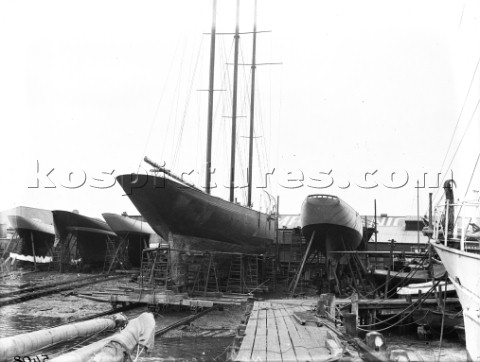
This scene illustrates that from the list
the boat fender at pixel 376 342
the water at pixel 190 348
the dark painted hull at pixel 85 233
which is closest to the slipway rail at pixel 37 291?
the dark painted hull at pixel 85 233

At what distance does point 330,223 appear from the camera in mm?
15539

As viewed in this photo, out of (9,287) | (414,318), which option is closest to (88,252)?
(9,287)

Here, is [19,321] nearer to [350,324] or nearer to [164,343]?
[164,343]

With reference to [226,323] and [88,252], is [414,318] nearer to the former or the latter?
[226,323]

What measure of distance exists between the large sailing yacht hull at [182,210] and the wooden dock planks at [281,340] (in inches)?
269

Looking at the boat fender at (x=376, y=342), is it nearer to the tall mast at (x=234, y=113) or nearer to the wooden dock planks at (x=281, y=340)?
the wooden dock planks at (x=281, y=340)

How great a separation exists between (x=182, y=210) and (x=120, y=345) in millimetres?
10100

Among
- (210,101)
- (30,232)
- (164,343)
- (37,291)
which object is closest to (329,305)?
(164,343)

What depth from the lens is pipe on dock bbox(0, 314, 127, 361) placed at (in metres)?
6.12

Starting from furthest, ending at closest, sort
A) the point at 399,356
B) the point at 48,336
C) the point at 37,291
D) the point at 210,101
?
the point at 210,101
the point at 37,291
the point at 48,336
the point at 399,356

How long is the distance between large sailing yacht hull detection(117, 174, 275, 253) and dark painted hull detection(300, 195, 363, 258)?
2.77 m

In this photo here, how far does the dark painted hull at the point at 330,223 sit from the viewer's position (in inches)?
604

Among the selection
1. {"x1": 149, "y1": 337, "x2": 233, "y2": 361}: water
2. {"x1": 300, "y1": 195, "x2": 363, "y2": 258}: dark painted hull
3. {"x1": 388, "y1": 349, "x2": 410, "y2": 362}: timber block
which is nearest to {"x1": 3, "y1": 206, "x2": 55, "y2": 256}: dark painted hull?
{"x1": 300, "y1": 195, "x2": 363, "y2": 258}: dark painted hull

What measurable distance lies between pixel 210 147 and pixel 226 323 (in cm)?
839
